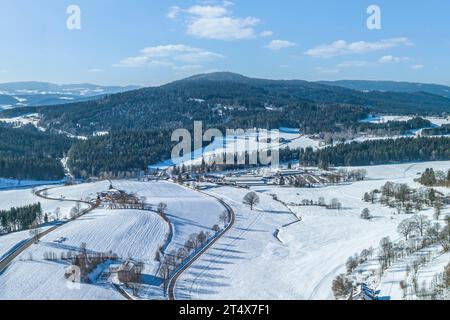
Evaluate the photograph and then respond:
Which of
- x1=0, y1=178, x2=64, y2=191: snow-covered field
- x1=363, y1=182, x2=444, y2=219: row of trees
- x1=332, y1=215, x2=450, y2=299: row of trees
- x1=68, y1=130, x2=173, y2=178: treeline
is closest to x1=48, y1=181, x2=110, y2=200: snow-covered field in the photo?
x1=0, y1=178, x2=64, y2=191: snow-covered field

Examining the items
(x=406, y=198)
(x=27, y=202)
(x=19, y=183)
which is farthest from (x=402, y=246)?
(x=19, y=183)

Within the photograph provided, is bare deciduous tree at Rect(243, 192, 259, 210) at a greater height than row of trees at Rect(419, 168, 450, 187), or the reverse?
row of trees at Rect(419, 168, 450, 187)

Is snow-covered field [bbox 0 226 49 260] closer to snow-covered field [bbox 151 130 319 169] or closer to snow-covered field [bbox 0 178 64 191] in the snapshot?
snow-covered field [bbox 0 178 64 191]

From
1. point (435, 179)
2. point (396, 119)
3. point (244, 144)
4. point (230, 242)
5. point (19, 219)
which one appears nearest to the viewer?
point (230, 242)

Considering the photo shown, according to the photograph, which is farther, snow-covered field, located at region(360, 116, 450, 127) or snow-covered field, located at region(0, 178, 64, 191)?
snow-covered field, located at region(360, 116, 450, 127)

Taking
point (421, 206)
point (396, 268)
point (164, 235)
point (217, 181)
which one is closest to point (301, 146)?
point (217, 181)

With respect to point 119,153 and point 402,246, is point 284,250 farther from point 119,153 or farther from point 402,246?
point 119,153
